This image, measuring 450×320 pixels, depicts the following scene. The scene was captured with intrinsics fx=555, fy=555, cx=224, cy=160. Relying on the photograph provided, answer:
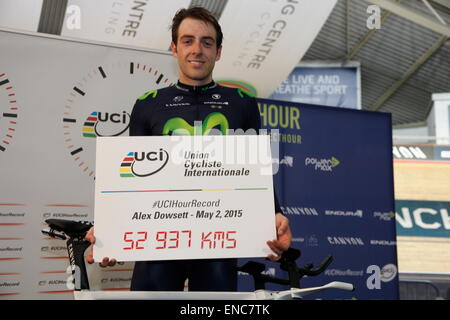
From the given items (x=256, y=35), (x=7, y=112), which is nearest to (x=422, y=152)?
(x=256, y=35)

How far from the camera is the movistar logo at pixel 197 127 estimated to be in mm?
2217

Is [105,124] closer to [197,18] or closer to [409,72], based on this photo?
[197,18]

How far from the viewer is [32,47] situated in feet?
11.4

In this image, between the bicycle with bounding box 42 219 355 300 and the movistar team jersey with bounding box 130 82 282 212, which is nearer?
the bicycle with bounding box 42 219 355 300

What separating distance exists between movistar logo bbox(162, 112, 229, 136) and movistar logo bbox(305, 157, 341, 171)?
2269 mm

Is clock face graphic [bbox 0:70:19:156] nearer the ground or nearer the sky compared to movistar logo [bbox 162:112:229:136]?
nearer the sky

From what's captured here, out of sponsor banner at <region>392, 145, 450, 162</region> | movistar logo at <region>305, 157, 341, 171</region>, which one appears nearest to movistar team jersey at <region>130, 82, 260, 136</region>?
movistar logo at <region>305, 157, 341, 171</region>

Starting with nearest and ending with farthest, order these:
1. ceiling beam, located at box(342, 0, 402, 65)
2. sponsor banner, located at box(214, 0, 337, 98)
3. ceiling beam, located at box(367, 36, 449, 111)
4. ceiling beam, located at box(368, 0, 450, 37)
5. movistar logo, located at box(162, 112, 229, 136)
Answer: movistar logo, located at box(162, 112, 229, 136), sponsor banner, located at box(214, 0, 337, 98), ceiling beam, located at box(368, 0, 450, 37), ceiling beam, located at box(367, 36, 449, 111), ceiling beam, located at box(342, 0, 402, 65)

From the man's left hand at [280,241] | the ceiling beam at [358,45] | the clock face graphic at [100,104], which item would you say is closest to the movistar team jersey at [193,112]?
the man's left hand at [280,241]

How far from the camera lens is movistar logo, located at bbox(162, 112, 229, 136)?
7.27 feet

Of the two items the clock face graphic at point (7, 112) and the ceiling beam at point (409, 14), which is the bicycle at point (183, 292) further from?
the ceiling beam at point (409, 14)

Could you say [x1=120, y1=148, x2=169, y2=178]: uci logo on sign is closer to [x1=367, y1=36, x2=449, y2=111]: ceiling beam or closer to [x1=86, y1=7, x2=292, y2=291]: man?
[x1=86, y1=7, x2=292, y2=291]: man
